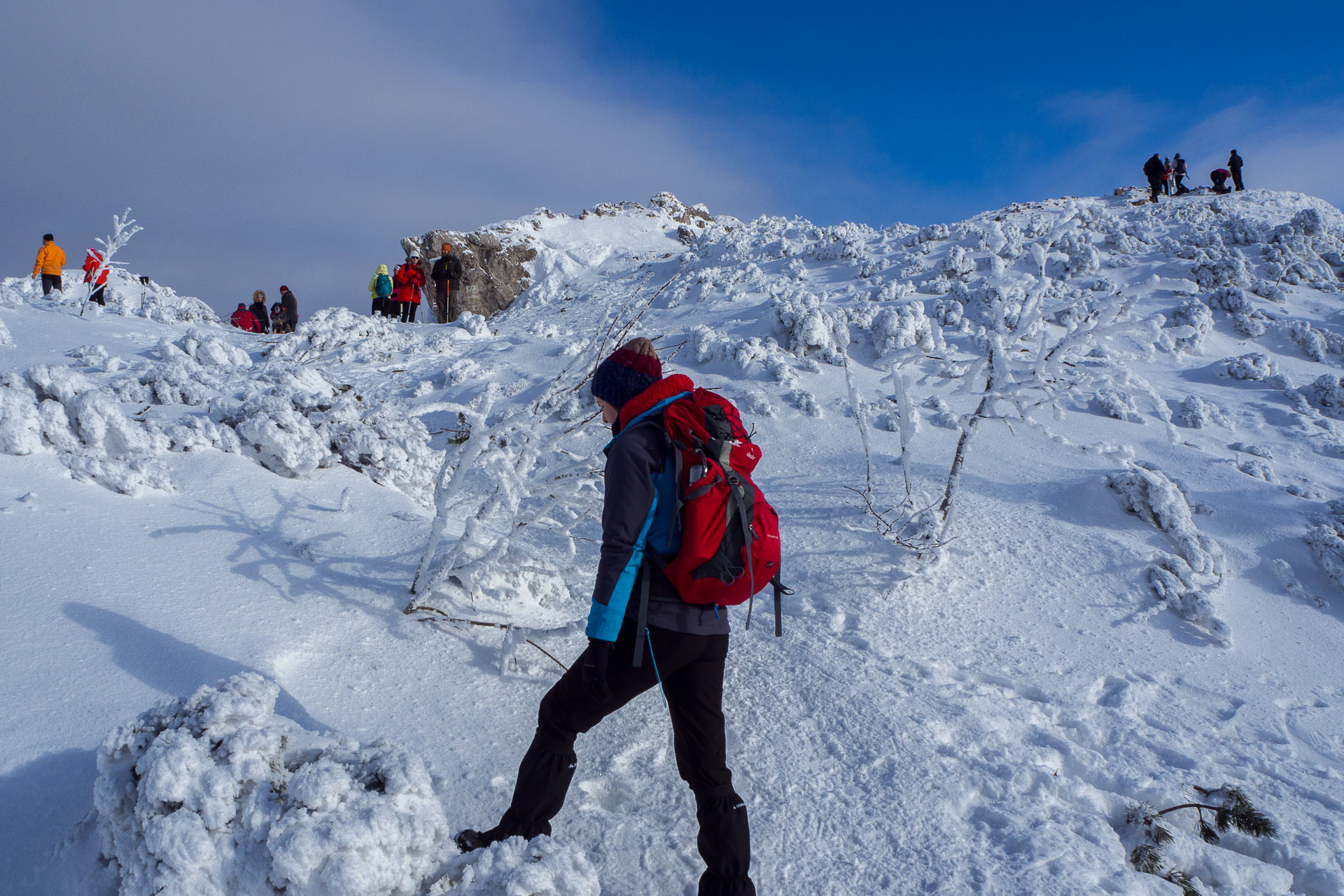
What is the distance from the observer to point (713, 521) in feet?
5.97

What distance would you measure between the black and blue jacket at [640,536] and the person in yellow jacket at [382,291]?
13.5m

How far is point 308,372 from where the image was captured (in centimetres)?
550

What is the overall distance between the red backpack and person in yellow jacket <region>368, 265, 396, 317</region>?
1350 cm

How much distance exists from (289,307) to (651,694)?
16.7 m

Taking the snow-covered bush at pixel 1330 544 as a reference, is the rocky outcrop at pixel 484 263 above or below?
above

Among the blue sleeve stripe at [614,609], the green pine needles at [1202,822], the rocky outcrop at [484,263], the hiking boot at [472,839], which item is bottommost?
the green pine needles at [1202,822]

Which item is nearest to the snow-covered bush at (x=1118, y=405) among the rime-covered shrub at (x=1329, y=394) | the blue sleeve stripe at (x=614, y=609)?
the rime-covered shrub at (x=1329, y=394)

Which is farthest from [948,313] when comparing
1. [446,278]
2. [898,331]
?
[446,278]

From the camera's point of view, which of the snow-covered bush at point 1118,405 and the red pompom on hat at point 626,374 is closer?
the red pompom on hat at point 626,374

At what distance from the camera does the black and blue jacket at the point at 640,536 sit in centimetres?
183

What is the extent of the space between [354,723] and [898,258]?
11852 mm

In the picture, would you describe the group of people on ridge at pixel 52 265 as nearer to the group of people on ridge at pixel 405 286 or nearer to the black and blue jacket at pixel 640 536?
the group of people on ridge at pixel 405 286

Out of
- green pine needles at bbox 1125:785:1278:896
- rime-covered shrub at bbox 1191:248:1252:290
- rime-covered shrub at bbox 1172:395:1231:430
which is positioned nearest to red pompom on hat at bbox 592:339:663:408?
green pine needles at bbox 1125:785:1278:896

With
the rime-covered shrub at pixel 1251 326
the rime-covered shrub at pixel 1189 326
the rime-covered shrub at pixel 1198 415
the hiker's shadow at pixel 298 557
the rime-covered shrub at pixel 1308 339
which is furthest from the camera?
the rime-covered shrub at pixel 1251 326
